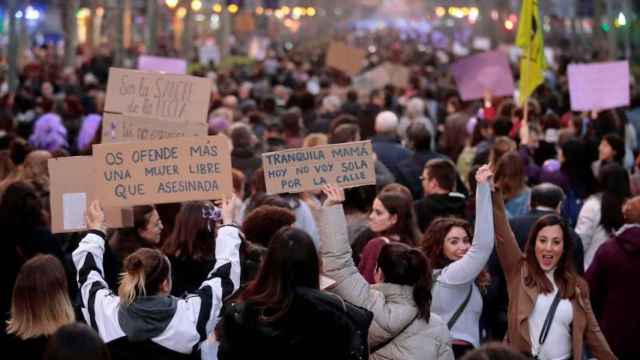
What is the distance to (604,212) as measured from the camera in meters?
10.8

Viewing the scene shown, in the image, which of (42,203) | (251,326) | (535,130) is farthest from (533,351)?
(535,130)

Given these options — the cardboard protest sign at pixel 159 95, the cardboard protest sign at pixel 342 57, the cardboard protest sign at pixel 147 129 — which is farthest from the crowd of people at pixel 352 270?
the cardboard protest sign at pixel 342 57

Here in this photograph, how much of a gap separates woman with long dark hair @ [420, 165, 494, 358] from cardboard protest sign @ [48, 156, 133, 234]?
1.90m

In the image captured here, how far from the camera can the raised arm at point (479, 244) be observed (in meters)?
7.95

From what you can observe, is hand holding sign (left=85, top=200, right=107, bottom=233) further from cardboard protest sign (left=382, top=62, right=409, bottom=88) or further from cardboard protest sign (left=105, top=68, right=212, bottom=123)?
cardboard protest sign (left=382, top=62, right=409, bottom=88)

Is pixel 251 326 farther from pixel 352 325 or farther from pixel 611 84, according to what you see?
pixel 611 84

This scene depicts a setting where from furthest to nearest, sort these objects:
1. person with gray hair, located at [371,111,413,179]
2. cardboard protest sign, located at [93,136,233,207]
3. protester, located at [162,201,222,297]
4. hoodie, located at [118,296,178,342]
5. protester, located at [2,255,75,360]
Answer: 1. person with gray hair, located at [371,111,413,179]
2. protester, located at [162,201,222,297]
3. cardboard protest sign, located at [93,136,233,207]
4. protester, located at [2,255,75,360]
5. hoodie, located at [118,296,178,342]

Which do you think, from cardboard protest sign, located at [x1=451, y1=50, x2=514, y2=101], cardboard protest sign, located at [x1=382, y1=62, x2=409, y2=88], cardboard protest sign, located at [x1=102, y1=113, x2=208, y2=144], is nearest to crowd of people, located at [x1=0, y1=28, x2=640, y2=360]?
cardboard protest sign, located at [x1=102, y1=113, x2=208, y2=144]

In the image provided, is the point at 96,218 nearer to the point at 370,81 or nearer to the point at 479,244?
the point at 479,244

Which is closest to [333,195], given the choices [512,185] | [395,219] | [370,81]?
[395,219]

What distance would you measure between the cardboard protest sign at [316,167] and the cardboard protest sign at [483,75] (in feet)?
41.4

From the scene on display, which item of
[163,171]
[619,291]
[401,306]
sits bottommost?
[619,291]

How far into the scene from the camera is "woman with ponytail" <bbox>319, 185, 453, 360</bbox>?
23.5ft

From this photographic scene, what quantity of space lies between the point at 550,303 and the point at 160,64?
1441 cm
